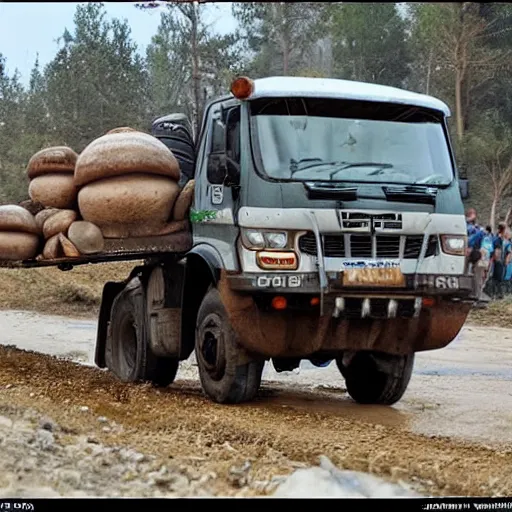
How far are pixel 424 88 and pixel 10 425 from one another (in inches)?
143

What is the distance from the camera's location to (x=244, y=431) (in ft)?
21.6

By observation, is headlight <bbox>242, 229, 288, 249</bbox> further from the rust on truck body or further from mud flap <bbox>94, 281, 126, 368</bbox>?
mud flap <bbox>94, 281, 126, 368</bbox>

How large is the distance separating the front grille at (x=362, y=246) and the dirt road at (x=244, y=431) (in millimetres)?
1059

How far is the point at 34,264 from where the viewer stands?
9.20 metres

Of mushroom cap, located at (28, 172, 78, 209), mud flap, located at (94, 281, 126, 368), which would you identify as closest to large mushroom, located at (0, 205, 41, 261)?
mushroom cap, located at (28, 172, 78, 209)

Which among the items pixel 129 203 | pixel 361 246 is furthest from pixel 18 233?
pixel 361 246

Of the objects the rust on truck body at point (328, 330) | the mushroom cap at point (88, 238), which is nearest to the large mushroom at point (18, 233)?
the mushroom cap at point (88, 238)

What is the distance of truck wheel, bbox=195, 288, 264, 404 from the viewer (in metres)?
7.66

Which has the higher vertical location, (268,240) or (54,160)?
(54,160)

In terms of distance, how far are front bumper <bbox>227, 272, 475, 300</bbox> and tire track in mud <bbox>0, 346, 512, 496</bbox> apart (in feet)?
2.65

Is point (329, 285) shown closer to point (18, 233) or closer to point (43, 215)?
point (43, 215)

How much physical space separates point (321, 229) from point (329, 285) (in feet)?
1.14
